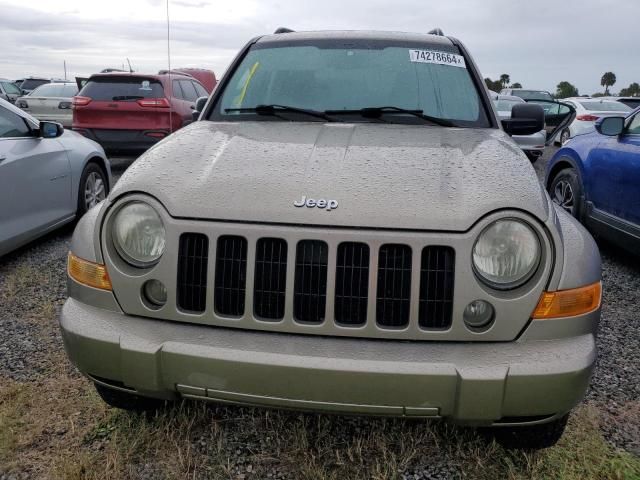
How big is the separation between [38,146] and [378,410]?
4224 mm

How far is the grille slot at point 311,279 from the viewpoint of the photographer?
1.90 m

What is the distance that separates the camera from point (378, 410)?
6.11 feet

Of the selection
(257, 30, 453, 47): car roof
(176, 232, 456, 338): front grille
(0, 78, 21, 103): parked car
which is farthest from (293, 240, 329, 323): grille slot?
(0, 78, 21, 103): parked car

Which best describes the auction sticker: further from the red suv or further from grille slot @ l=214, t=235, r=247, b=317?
the red suv

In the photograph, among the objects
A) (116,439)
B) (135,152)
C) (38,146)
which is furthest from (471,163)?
(135,152)

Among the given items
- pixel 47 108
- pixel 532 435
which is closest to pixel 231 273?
pixel 532 435

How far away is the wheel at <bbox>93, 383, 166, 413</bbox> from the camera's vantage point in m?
2.37

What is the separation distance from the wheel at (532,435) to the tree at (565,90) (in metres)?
58.0

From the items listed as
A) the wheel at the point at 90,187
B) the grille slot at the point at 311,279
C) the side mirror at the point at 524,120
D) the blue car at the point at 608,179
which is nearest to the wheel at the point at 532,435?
the grille slot at the point at 311,279

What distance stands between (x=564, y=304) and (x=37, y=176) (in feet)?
14.1

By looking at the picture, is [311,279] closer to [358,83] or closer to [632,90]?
[358,83]

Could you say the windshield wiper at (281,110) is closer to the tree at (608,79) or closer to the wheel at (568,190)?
the wheel at (568,190)

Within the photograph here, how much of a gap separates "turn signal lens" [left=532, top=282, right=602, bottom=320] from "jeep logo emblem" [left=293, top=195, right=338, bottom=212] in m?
0.75

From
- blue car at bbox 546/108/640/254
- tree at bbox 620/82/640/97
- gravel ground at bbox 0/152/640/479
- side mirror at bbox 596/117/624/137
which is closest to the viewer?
gravel ground at bbox 0/152/640/479
